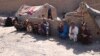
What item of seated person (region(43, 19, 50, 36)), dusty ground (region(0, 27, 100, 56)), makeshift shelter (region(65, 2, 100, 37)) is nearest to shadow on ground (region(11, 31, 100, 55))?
dusty ground (region(0, 27, 100, 56))

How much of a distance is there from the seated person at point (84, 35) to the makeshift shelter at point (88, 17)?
45 centimetres

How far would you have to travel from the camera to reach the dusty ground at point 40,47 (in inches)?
531

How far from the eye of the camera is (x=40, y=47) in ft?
47.5

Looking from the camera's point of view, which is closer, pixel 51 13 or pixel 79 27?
pixel 79 27

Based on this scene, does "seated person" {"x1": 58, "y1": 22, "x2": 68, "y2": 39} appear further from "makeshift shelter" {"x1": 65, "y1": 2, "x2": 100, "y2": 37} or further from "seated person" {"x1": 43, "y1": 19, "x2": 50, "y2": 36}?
"seated person" {"x1": 43, "y1": 19, "x2": 50, "y2": 36}

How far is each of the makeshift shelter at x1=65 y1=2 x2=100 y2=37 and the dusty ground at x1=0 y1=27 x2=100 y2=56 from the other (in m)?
0.90

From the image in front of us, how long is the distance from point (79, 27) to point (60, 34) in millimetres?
1158

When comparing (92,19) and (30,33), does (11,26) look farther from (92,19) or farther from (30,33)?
(92,19)

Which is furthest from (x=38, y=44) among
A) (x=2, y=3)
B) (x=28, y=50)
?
(x=2, y=3)

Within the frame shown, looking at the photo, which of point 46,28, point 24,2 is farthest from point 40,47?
point 24,2

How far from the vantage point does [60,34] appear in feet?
51.2

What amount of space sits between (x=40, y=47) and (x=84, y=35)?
2.29 m

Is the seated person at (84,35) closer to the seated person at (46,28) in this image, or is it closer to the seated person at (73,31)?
the seated person at (73,31)

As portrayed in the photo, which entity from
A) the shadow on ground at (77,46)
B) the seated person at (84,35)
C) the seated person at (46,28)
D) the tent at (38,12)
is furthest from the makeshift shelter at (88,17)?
the tent at (38,12)
